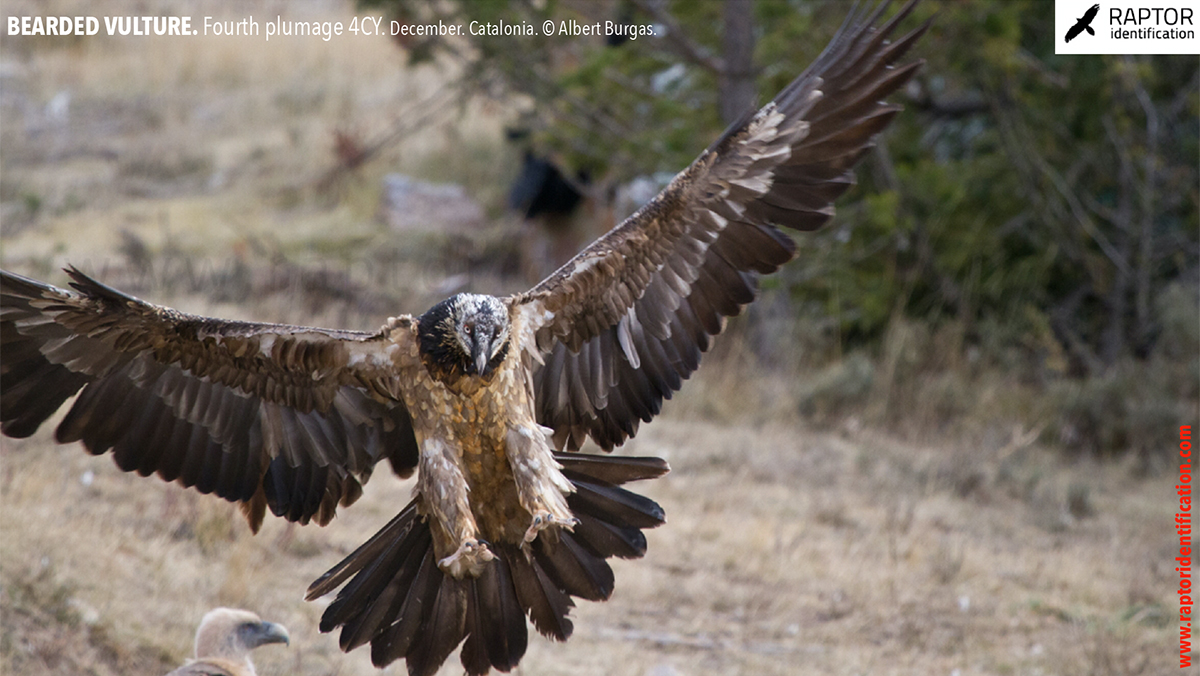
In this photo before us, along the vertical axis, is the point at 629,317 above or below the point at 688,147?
below

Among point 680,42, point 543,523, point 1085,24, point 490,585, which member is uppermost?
point 1085,24

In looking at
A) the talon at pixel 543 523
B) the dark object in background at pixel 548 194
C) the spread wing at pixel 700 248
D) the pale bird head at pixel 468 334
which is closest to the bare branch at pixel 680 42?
the dark object in background at pixel 548 194

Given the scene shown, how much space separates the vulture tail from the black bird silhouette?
6795mm

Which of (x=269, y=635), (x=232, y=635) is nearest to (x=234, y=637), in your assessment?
(x=232, y=635)

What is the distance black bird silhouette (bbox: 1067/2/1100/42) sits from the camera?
895cm

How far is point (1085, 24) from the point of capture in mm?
9156

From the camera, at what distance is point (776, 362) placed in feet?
32.0

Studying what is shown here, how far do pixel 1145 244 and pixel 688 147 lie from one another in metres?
3.83

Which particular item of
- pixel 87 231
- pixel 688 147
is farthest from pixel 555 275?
pixel 87 231

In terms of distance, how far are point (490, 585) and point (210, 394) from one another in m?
1.21

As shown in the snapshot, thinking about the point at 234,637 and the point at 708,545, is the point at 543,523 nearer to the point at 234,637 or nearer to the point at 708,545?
the point at 234,637

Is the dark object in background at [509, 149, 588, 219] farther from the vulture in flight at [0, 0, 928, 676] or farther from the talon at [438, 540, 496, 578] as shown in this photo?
the talon at [438, 540, 496, 578]

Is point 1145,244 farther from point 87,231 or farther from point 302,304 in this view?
point 87,231

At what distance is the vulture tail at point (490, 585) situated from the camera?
392 centimetres
